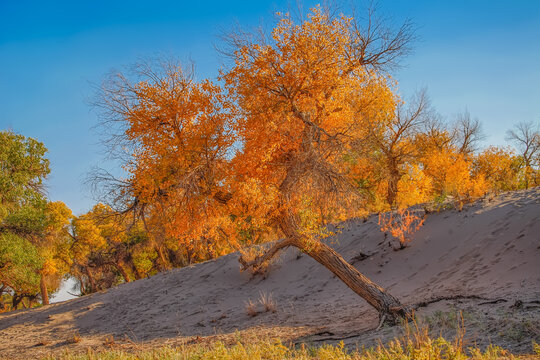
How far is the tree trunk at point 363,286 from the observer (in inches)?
292

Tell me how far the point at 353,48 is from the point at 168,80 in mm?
4914

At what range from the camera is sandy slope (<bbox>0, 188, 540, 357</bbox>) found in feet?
22.6

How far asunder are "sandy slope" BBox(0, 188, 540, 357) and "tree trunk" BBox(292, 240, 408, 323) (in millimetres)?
448

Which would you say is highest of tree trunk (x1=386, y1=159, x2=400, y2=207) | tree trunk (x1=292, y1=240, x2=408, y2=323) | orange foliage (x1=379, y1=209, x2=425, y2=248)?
tree trunk (x1=386, y1=159, x2=400, y2=207)

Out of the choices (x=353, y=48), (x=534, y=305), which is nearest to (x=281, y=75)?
(x=353, y=48)

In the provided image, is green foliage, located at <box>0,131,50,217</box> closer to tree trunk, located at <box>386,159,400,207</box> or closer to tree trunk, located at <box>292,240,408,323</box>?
tree trunk, located at <box>292,240,408,323</box>

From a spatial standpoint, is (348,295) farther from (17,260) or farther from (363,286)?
(17,260)

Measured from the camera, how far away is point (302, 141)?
873cm

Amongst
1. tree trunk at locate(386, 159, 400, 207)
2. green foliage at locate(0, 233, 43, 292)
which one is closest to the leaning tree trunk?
tree trunk at locate(386, 159, 400, 207)

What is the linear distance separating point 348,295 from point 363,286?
11.6 feet

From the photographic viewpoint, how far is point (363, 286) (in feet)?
26.4

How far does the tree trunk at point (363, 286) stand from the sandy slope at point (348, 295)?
448mm

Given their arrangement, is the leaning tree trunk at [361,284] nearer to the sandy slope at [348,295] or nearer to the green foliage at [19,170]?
the sandy slope at [348,295]

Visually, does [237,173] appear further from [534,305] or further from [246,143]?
[534,305]
